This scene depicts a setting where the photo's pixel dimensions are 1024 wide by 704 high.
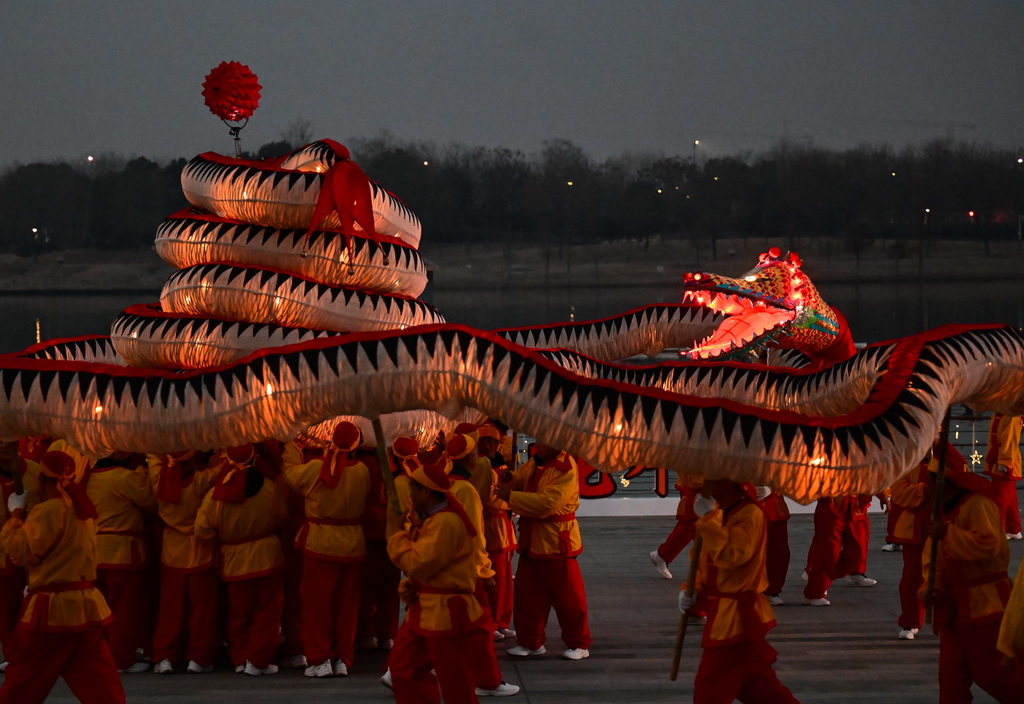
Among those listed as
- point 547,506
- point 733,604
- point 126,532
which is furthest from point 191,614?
point 733,604

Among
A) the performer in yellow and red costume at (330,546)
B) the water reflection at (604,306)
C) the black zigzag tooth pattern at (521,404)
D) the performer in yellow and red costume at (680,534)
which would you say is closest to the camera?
the black zigzag tooth pattern at (521,404)

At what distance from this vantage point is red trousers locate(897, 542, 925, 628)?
5.42 meters

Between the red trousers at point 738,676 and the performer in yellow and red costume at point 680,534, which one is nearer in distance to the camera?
the red trousers at point 738,676

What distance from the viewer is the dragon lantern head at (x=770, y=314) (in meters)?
6.43

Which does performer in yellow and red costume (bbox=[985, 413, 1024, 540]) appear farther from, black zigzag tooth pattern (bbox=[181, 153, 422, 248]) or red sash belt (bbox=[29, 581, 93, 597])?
red sash belt (bbox=[29, 581, 93, 597])

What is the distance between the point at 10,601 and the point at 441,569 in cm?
217

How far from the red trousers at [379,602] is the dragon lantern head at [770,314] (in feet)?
7.90

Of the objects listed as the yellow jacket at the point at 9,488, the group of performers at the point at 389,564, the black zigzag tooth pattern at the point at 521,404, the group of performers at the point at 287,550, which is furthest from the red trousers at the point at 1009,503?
the yellow jacket at the point at 9,488

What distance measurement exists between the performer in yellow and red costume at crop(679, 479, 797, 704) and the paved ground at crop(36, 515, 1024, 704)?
0.73m

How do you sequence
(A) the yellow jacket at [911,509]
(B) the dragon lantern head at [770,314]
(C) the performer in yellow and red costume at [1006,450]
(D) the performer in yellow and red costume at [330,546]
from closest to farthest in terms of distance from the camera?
1. (D) the performer in yellow and red costume at [330,546]
2. (A) the yellow jacket at [911,509]
3. (B) the dragon lantern head at [770,314]
4. (C) the performer in yellow and red costume at [1006,450]

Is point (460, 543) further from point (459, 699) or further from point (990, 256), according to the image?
point (990, 256)

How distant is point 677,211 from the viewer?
35.3 metres

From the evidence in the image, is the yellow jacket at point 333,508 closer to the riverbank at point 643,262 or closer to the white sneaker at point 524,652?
the white sneaker at point 524,652

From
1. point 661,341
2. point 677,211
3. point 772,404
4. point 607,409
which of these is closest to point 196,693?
point 607,409
